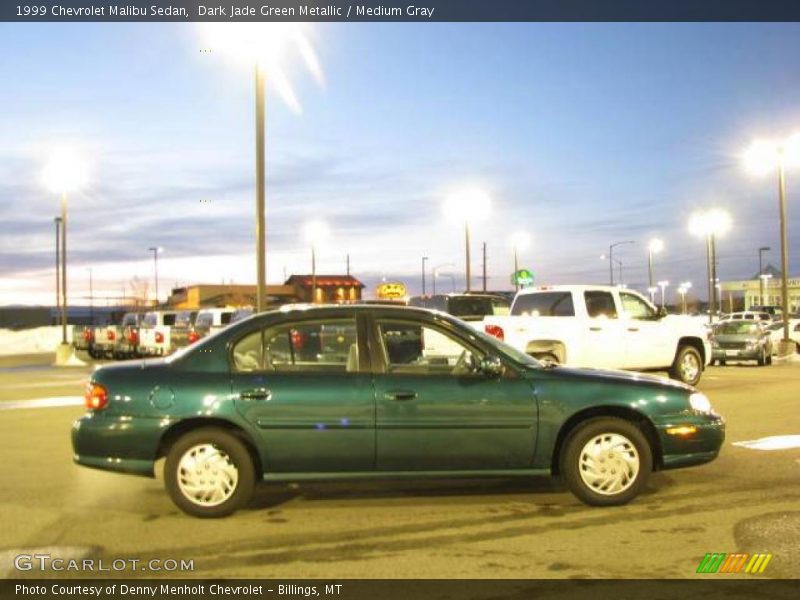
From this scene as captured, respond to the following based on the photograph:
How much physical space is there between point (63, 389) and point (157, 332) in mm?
8558

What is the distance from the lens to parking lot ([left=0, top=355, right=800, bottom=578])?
520 centimetres

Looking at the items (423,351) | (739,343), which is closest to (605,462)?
(423,351)

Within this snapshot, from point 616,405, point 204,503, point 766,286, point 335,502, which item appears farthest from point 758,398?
point 766,286

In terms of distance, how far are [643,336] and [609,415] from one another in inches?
371

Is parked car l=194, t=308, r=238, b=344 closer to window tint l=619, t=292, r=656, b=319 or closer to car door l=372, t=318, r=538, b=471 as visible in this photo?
window tint l=619, t=292, r=656, b=319

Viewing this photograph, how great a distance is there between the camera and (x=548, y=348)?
14.6 m

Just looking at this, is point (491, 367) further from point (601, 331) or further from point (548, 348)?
point (601, 331)

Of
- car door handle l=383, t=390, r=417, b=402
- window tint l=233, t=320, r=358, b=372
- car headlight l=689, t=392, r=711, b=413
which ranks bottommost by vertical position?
car headlight l=689, t=392, r=711, b=413

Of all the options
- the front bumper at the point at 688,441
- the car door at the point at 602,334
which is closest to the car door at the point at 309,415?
the front bumper at the point at 688,441

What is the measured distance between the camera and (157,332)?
2611cm

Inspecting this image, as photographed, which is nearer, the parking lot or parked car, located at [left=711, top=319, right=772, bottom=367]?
the parking lot

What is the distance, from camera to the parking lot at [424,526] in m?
5.20

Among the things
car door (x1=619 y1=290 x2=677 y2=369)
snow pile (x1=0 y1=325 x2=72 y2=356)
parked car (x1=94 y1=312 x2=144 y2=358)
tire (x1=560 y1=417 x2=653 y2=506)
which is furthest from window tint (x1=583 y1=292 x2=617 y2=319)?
snow pile (x1=0 y1=325 x2=72 y2=356)

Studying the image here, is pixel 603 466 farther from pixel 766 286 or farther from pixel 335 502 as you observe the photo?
pixel 766 286
